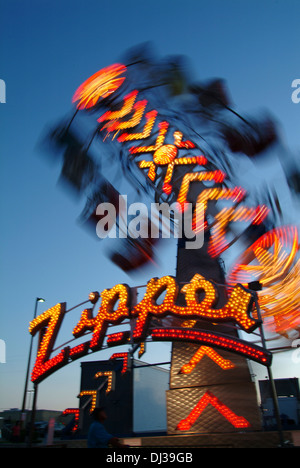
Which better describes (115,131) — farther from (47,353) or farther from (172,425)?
(172,425)

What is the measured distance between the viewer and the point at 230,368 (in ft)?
41.0

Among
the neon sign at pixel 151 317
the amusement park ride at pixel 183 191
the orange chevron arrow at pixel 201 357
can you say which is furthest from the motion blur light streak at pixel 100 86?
the orange chevron arrow at pixel 201 357

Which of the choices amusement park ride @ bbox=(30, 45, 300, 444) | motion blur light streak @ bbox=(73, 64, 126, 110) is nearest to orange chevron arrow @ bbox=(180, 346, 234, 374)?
amusement park ride @ bbox=(30, 45, 300, 444)

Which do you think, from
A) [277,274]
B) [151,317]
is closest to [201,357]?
A: [151,317]

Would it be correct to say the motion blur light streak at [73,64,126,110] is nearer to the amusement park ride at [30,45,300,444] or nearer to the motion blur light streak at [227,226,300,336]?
the amusement park ride at [30,45,300,444]

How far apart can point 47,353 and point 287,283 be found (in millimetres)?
10232

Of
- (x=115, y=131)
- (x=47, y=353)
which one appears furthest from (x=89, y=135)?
(x=47, y=353)

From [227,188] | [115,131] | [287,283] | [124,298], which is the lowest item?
[124,298]

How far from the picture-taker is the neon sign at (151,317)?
33.1 ft

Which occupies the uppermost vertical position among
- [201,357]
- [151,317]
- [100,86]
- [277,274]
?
[100,86]

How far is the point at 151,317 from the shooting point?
1148 centimetres

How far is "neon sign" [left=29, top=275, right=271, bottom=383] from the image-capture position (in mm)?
10102

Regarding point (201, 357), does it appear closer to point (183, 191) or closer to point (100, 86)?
point (183, 191)
